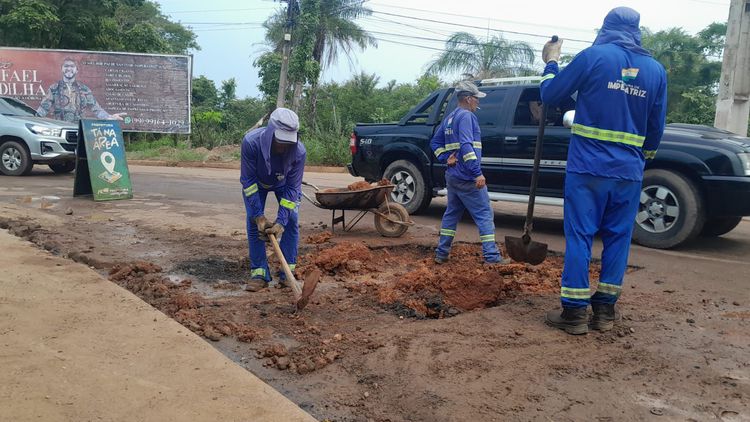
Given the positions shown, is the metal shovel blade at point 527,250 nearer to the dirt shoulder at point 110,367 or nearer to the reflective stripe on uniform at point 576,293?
the reflective stripe on uniform at point 576,293

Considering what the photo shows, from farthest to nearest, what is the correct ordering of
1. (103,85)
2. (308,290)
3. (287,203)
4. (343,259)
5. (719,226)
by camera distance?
(103,85)
(719,226)
(343,259)
(287,203)
(308,290)

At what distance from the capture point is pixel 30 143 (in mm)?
12211

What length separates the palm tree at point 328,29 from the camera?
2541 centimetres

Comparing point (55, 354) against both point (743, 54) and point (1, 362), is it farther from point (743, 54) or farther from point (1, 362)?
point (743, 54)

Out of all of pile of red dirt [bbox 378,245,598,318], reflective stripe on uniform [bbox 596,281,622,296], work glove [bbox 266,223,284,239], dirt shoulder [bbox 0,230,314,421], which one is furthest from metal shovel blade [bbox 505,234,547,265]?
dirt shoulder [bbox 0,230,314,421]

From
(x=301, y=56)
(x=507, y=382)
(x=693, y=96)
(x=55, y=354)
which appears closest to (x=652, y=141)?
(x=507, y=382)

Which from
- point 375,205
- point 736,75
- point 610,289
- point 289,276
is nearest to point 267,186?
point 289,276

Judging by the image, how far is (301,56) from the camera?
83.3 ft

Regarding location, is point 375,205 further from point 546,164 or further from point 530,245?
point 530,245

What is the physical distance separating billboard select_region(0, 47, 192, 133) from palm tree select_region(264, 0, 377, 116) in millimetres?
5878

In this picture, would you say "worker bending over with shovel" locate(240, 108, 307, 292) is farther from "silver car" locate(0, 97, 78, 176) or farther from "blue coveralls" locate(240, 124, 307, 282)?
"silver car" locate(0, 97, 78, 176)

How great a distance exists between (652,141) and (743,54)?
35.8ft

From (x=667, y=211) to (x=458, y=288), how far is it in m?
3.32

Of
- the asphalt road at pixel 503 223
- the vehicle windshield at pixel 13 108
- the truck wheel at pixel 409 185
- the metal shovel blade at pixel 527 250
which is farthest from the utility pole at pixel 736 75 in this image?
the vehicle windshield at pixel 13 108
